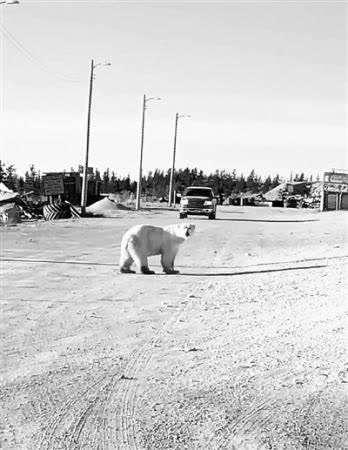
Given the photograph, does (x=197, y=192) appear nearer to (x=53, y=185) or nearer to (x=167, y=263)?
(x=53, y=185)

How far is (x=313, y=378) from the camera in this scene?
22.7ft

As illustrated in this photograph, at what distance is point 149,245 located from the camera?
14.6 meters

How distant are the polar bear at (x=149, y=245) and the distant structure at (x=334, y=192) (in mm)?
52062

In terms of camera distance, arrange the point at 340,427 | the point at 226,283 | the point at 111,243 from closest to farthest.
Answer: the point at 340,427
the point at 226,283
the point at 111,243

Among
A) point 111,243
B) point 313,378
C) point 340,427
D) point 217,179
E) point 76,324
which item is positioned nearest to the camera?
point 340,427

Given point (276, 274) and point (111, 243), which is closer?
point (276, 274)

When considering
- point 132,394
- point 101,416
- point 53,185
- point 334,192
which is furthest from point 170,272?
point 334,192

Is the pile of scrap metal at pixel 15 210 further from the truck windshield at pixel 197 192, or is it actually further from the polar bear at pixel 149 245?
the polar bear at pixel 149 245

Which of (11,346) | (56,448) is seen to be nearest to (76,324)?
(11,346)

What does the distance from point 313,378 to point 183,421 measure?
1.80 metres

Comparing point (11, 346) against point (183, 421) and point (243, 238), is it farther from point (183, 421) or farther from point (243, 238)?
point (243, 238)

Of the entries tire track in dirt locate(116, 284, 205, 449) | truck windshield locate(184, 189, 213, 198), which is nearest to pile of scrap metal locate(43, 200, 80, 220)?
truck windshield locate(184, 189, 213, 198)

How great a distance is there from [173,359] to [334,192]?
60.8m

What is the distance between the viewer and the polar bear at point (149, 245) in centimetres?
1428
